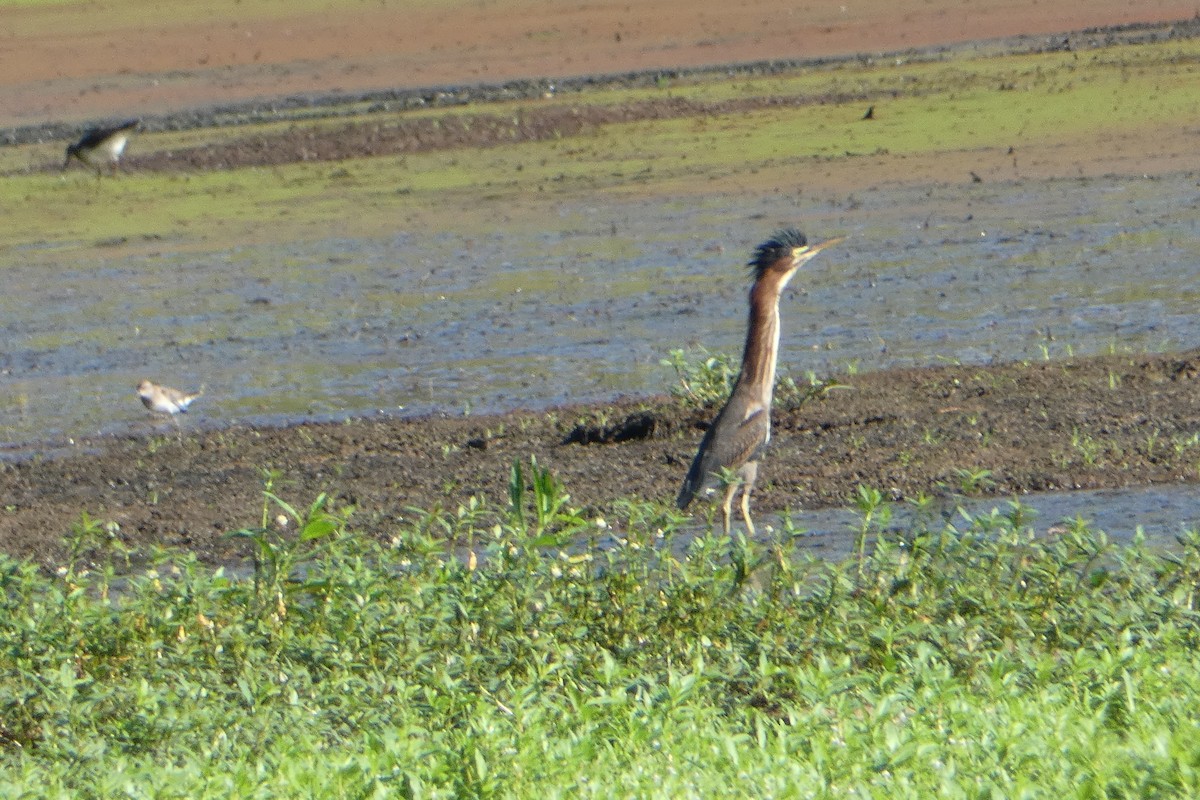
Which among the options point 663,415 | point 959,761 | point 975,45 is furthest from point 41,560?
point 975,45

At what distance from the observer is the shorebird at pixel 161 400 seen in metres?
11.7

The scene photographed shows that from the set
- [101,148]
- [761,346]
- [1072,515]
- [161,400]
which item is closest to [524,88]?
[101,148]

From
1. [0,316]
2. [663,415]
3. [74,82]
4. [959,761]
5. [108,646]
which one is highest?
[959,761]

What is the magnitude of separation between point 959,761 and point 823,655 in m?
0.98

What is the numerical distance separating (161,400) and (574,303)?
3811 mm

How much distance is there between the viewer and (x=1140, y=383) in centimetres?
1005

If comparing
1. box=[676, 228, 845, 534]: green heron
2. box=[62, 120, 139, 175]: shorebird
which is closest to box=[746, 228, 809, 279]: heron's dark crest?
box=[676, 228, 845, 534]: green heron

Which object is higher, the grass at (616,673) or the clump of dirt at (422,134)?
the grass at (616,673)

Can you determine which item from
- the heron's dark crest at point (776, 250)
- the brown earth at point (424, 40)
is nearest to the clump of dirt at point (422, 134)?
the brown earth at point (424, 40)

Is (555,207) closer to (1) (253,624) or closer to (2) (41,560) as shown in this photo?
(2) (41,560)

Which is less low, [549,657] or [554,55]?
[549,657]

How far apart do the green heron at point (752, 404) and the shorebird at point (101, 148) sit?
15246mm

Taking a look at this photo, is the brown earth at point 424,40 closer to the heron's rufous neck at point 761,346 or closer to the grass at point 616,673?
the heron's rufous neck at point 761,346

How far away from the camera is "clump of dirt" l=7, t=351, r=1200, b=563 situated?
8570mm
